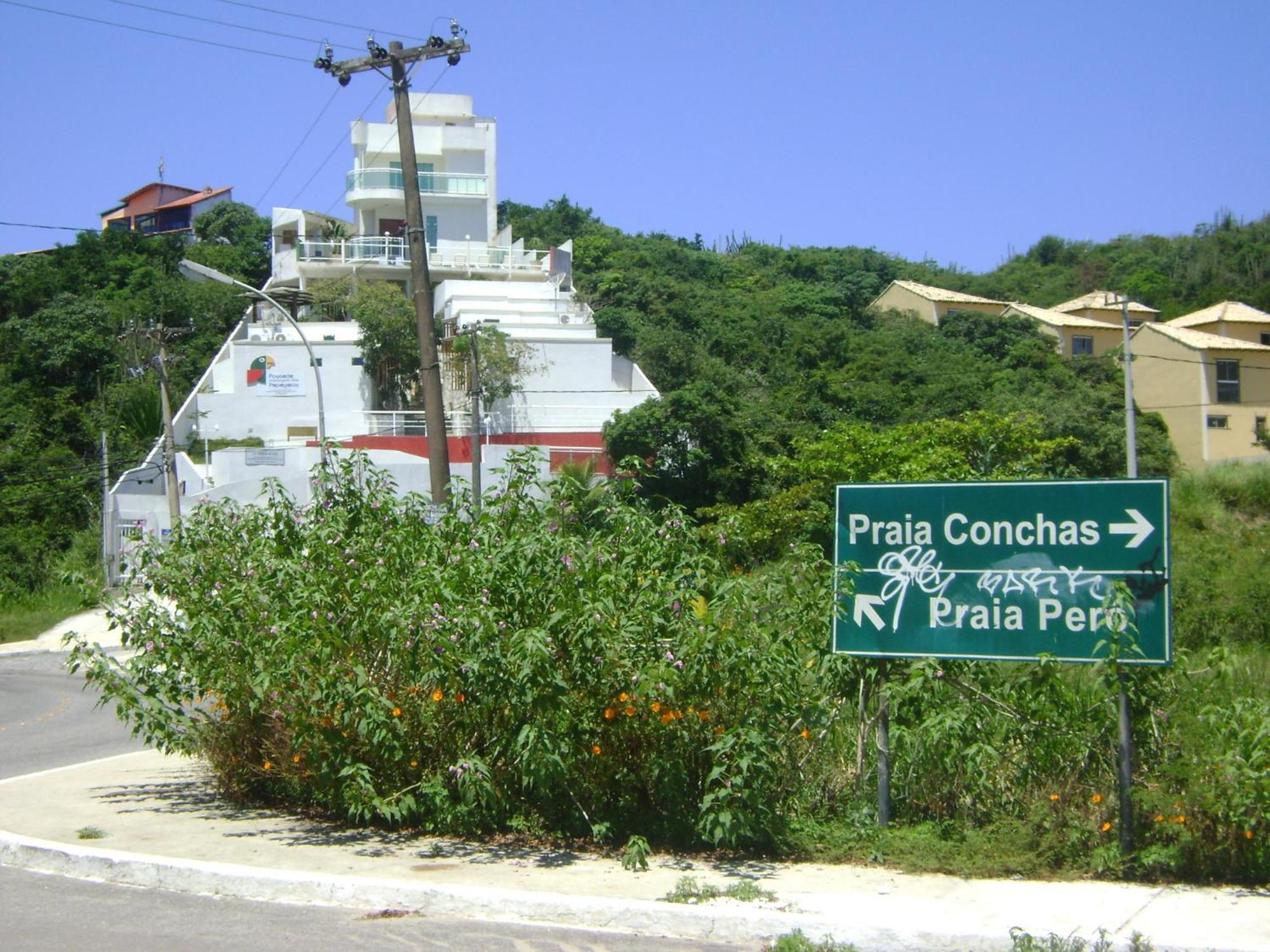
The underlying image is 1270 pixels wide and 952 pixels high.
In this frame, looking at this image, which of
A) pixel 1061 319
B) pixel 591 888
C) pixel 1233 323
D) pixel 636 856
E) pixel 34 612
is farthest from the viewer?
pixel 1061 319

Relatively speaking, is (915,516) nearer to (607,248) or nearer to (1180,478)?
(1180,478)

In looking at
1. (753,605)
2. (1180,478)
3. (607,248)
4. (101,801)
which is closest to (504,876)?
(753,605)

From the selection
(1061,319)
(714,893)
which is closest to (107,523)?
(714,893)

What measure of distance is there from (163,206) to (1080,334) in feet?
224

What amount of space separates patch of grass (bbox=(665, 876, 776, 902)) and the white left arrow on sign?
71.9 inches

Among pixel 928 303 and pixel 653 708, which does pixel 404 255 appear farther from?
pixel 653 708

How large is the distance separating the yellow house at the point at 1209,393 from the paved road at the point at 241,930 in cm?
5293

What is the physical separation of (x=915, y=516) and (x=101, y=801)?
21.9 ft

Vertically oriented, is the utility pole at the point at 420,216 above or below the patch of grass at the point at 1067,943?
above

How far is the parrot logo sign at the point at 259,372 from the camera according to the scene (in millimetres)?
43656

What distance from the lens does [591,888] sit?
6.93 m

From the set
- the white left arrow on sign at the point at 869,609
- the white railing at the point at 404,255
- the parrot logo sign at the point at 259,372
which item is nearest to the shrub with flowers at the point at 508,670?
the white left arrow on sign at the point at 869,609

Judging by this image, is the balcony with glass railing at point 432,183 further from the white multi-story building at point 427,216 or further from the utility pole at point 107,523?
the utility pole at point 107,523

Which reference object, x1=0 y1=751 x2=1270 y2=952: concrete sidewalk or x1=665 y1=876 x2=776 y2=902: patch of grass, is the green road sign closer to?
x1=0 y1=751 x2=1270 y2=952: concrete sidewalk
